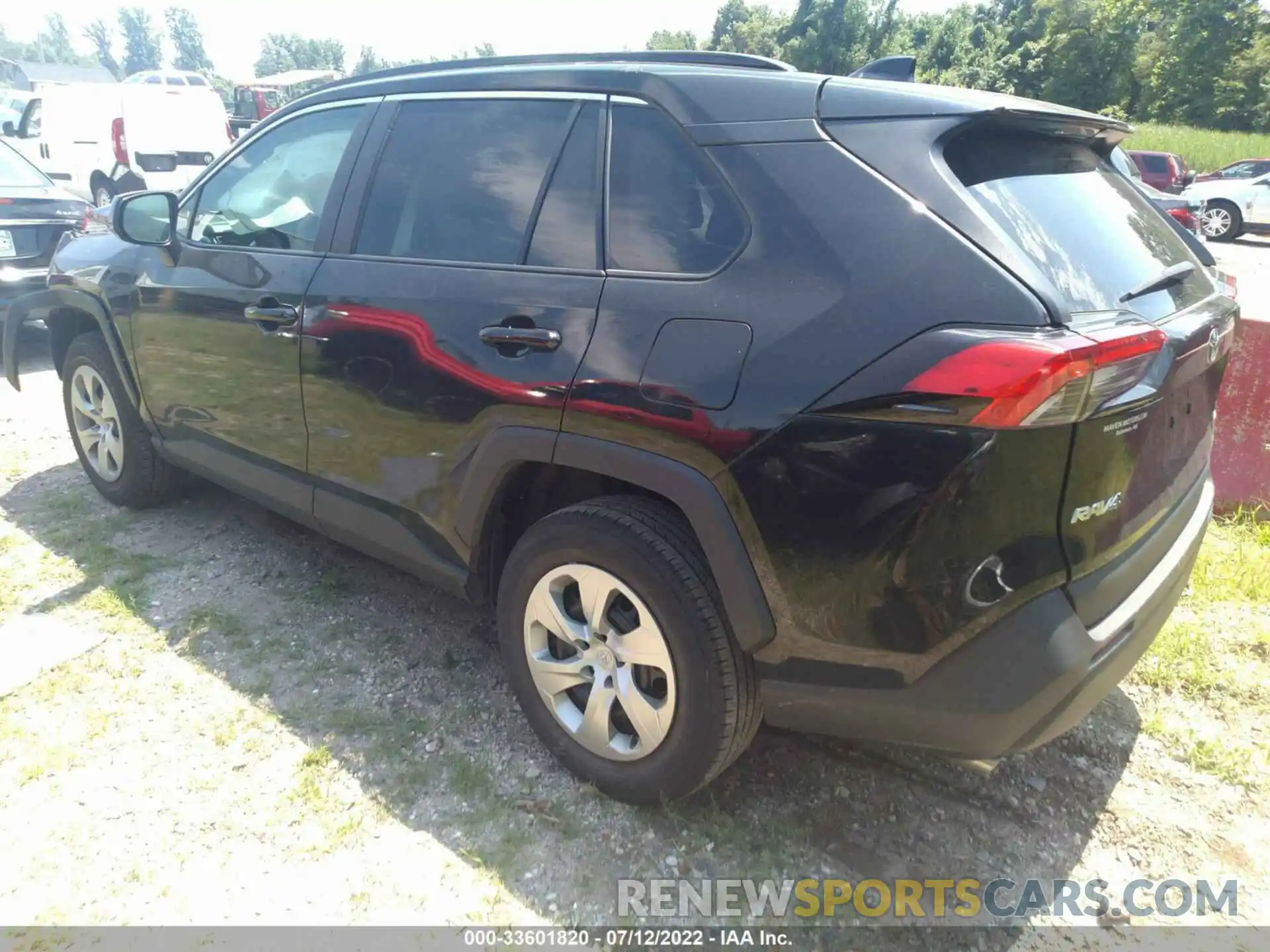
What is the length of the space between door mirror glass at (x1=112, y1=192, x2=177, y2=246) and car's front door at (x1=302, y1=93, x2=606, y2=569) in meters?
1.17

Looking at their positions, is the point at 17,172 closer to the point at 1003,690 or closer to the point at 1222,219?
the point at 1003,690

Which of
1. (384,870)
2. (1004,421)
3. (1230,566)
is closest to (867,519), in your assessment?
(1004,421)

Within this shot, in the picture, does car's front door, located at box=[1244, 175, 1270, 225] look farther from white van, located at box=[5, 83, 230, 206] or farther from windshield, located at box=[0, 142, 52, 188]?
windshield, located at box=[0, 142, 52, 188]

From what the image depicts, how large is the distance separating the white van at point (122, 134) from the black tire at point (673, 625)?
40.9 feet

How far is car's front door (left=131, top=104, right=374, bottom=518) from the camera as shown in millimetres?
2949

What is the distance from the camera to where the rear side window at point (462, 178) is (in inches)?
95.0

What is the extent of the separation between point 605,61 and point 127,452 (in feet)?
9.61

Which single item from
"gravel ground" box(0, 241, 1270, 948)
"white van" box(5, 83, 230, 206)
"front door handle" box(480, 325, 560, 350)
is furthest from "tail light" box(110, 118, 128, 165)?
"front door handle" box(480, 325, 560, 350)

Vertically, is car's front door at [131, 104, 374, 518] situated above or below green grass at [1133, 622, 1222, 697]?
above

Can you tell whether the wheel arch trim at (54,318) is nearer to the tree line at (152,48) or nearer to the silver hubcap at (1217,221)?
the silver hubcap at (1217,221)

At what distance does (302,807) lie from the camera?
237cm

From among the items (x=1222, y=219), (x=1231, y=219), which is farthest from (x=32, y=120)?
(x=1231, y=219)

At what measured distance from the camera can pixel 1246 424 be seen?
152 inches

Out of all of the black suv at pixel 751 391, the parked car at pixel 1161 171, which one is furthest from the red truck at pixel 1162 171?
the black suv at pixel 751 391
